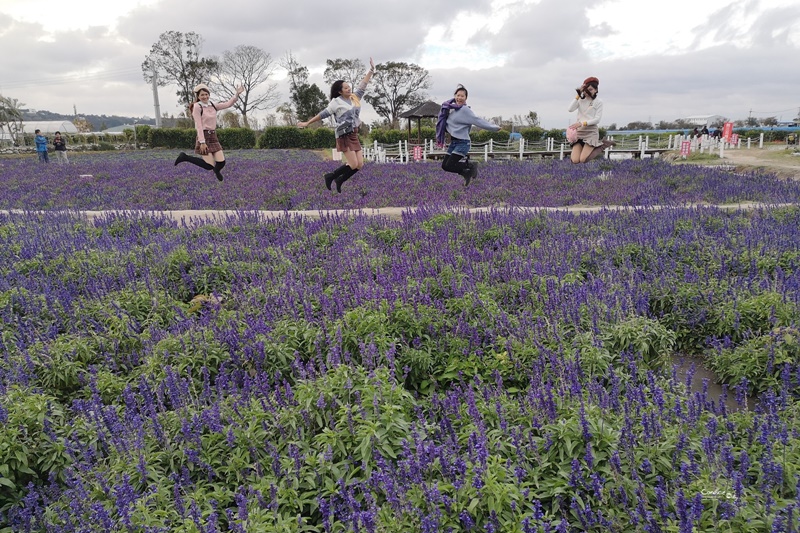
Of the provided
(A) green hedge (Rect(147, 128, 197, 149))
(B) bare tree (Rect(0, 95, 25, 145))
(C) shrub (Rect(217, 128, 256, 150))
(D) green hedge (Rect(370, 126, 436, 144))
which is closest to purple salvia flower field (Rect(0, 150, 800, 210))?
(C) shrub (Rect(217, 128, 256, 150))

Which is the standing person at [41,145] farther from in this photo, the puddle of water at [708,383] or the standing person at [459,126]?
the puddle of water at [708,383]

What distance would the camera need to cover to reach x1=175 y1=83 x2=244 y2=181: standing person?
6398 millimetres

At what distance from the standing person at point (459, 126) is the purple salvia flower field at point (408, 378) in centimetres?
112

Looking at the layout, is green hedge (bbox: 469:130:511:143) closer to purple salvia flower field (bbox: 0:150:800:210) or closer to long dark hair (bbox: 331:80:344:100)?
purple salvia flower field (bbox: 0:150:800:210)

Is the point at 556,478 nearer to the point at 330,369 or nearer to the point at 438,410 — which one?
the point at 438,410

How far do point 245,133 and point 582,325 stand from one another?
4949 cm

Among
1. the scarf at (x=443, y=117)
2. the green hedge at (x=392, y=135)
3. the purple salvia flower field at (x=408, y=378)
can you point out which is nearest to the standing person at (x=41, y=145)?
the purple salvia flower field at (x=408, y=378)

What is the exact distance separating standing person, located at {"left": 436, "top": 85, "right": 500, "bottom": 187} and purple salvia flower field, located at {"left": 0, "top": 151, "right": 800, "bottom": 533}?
44.2 inches

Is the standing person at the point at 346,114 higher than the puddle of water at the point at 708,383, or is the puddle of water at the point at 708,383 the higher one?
the standing person at the point at 346,114

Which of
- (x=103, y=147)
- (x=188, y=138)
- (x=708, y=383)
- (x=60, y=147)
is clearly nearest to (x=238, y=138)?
(x=188, y=138)

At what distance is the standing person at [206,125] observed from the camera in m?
6.40

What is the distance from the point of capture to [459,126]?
6539mm

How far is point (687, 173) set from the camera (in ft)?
52.3

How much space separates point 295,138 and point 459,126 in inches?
1800
